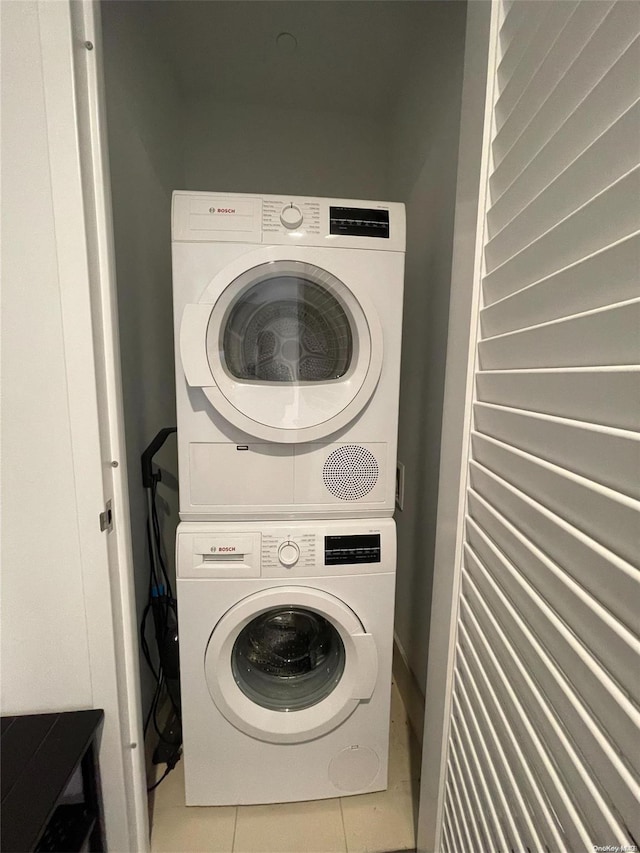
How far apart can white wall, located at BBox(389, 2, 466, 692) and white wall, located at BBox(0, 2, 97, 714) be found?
1052 mm

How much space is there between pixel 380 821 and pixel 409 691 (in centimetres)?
42

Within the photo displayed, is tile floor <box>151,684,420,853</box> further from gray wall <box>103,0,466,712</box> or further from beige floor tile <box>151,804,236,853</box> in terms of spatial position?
gray wall <box>103,0,466,712</box>

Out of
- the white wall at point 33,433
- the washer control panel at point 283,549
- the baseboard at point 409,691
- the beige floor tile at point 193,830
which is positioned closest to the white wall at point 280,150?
the white wall at point 33,433

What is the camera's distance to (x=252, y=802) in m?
1.18

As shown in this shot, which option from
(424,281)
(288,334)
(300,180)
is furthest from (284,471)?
(300,180)

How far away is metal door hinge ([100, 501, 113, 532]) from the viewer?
0.82m

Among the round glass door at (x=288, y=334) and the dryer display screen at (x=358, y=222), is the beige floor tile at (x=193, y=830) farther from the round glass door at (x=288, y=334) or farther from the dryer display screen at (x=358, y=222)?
the dryer display screen at (x=358, y=222)

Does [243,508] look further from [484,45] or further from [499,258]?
[484,45]

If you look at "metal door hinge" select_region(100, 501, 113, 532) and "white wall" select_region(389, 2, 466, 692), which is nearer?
"metal door hinge" select_region(100, 501, 113, 532)

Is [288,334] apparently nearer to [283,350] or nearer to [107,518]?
[283,350]

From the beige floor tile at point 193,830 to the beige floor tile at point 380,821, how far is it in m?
0.35

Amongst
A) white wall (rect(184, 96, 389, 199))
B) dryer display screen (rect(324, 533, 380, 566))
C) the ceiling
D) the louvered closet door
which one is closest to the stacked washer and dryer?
dryer display screen (rect(324, 533, 380, 566))

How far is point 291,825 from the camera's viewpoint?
1.15 m

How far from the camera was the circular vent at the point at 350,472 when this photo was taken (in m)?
1.12
